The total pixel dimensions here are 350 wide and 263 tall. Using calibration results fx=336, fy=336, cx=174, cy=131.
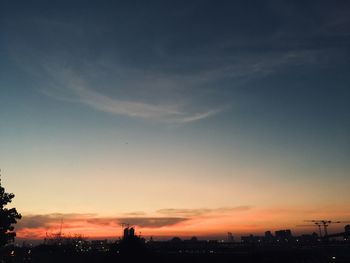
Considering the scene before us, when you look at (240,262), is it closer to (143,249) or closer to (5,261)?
(143,249)

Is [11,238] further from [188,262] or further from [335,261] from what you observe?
[335,261]

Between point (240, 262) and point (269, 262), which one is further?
point (269, 262)

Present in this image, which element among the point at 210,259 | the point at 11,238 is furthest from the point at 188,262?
the point at 11,238

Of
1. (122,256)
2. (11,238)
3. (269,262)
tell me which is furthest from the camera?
(269,262)

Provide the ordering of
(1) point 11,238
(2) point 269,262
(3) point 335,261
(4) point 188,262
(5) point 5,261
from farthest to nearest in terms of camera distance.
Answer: (3) point 335,261
(2) point 269,262
(4) point 188,262
(5) point 5,261
(1) point 11,238

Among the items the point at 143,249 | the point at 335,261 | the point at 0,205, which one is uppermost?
the point at 0,205

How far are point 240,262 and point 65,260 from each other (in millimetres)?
51766

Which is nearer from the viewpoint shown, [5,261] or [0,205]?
[0,205]

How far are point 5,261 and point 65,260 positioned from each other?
54.2 feet

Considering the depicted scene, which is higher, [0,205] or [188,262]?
[0,205]

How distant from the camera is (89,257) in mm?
98438

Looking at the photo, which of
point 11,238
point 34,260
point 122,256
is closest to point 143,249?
point 122,256

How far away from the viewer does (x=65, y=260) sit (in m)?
98.2

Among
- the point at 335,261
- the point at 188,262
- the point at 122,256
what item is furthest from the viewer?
the point at 335,261
